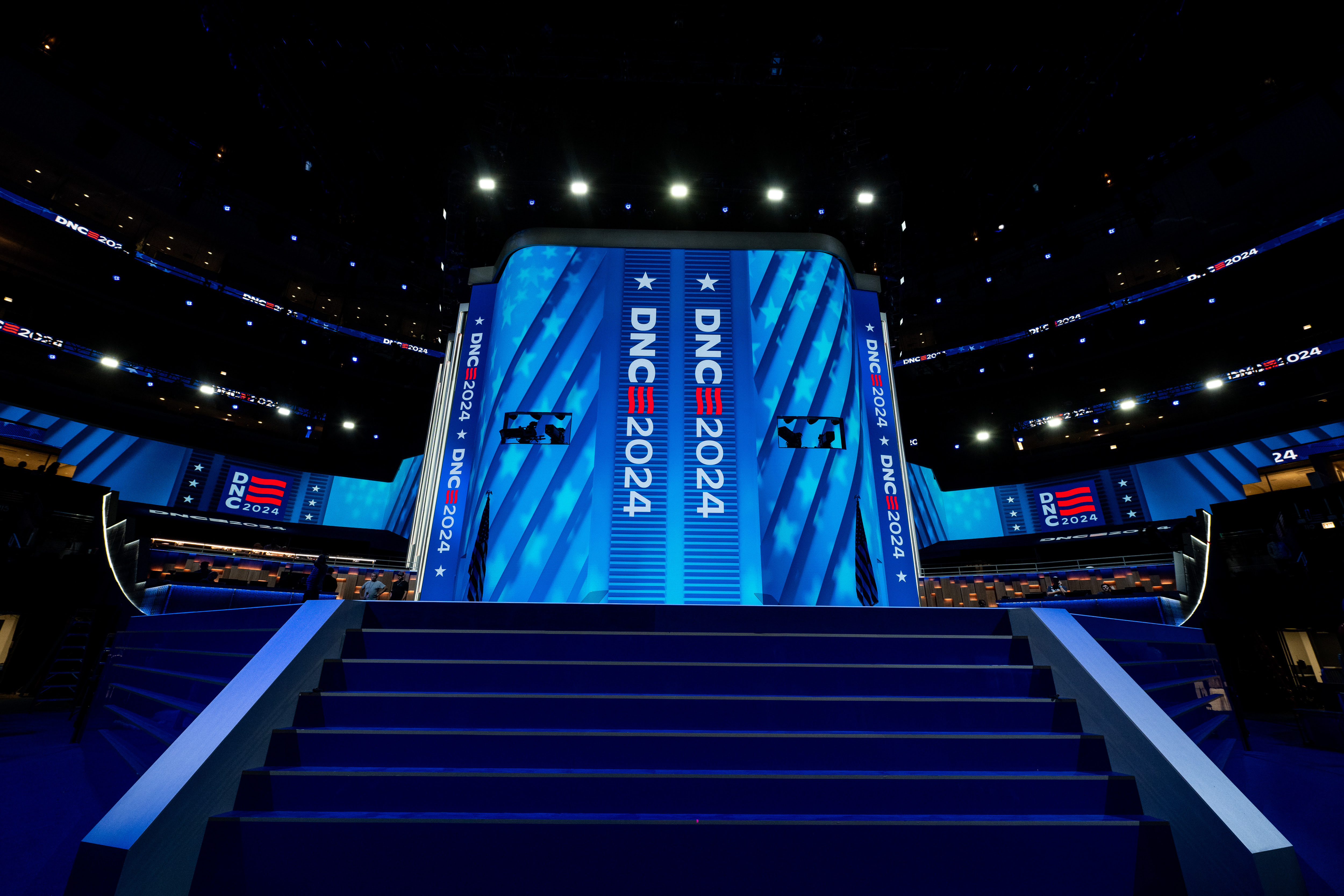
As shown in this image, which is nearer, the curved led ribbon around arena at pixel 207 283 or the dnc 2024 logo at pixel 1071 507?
the curved led ribbon around arena at pixel 207 283

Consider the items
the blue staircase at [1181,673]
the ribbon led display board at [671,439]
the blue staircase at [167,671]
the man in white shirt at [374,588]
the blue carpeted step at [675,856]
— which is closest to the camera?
the blue carpeted step at [675,856]

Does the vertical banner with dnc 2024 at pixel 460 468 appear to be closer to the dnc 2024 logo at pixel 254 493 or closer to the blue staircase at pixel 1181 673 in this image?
the blue staircase at pixel 1181 673

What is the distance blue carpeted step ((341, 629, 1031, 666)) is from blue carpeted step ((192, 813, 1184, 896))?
1242mm

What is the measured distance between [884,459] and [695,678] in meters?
7.60

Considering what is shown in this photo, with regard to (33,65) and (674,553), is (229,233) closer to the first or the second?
(33,65)

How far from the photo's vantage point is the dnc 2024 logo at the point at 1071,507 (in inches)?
943

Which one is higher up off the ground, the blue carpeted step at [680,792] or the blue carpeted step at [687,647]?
the blue carpeted step at [687,647]

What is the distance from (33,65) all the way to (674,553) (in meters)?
24.8

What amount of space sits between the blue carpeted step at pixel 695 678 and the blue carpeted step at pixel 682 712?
0.18 metres

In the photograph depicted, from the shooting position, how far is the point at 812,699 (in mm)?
3266

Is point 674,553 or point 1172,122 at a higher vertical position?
point 1172,122

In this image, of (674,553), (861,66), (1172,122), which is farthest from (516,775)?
(1172,122)

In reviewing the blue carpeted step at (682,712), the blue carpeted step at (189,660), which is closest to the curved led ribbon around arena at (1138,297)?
the blue carpeted step at (682,712)

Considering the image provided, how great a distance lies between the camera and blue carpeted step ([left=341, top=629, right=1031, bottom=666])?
12.3 ft
